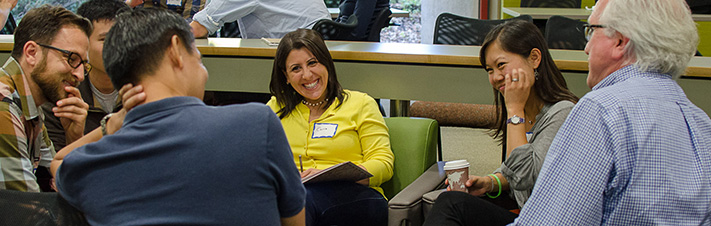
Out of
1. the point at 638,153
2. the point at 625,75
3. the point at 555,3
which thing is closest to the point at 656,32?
the point at 625,75

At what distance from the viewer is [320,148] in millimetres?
2471

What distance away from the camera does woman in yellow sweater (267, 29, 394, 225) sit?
2264mm

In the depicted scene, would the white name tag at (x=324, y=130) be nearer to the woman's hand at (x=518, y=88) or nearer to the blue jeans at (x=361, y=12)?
the woman's hand at (x=518, y=88)

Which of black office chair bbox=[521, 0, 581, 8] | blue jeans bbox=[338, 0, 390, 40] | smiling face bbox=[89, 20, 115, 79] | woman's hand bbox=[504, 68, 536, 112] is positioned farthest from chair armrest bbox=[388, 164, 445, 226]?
black office chair bbox=[521, 0, 581, 8]

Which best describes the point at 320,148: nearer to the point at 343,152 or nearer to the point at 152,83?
the point at 343,152

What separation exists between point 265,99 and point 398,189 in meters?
1.54

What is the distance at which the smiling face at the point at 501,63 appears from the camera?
2.20 meters

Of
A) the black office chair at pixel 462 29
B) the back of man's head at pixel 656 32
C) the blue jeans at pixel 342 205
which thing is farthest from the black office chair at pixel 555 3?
the back of man's head at pixel 656 32

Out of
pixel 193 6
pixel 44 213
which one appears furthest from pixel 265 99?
pixel 44 213

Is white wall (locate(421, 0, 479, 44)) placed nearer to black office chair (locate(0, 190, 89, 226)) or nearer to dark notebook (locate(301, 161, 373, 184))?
dark notebook (locate(301, 161, 373, 184))

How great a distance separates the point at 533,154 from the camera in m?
1.97

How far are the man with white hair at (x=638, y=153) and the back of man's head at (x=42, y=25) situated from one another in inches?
57.2

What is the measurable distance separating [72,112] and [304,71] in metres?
0.88

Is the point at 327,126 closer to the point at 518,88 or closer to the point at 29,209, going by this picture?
the point at 518,88
